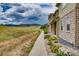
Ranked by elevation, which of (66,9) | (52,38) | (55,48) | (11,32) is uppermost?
(66,9)

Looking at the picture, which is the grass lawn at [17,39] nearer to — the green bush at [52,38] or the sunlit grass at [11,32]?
the sunlit grass at [11,32]

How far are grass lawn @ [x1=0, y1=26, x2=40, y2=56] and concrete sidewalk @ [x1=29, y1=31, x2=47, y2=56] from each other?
0.05 meters

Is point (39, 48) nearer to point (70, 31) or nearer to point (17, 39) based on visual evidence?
point (17, 39)

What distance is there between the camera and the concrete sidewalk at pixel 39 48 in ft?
7.93

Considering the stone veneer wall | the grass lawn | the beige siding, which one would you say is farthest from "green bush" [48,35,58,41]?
the beige siding

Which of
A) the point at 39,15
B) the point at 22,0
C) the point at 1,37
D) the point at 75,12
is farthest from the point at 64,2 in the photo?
the point at 1,37

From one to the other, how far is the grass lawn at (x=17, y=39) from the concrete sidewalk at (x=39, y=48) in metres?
0.05

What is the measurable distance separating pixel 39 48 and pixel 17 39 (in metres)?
0.31

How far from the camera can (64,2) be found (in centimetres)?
243

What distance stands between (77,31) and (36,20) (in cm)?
55

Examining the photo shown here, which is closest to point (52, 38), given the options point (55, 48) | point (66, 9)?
point (55, 48)

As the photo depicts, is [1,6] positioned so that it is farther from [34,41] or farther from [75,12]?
[75,12]

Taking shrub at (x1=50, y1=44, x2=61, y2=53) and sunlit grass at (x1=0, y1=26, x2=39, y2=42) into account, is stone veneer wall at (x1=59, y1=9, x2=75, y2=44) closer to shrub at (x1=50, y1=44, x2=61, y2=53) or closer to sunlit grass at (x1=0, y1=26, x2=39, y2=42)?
shrub at (x1=50, y1=44, x2=61, y2=53)

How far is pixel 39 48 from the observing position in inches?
97.0
